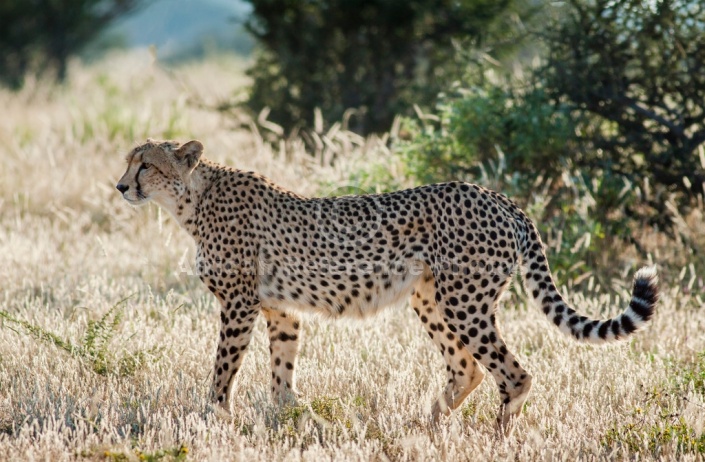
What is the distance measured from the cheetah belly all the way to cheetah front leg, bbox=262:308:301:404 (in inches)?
6.3

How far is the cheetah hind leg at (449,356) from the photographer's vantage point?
3.77m

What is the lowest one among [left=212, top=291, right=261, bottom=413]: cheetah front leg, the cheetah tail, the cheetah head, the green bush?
the green bush

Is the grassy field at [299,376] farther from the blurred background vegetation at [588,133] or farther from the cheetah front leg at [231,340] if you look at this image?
the blurred background vegetation at [588,133]

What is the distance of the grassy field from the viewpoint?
319 cm

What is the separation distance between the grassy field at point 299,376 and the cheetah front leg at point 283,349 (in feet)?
0.29

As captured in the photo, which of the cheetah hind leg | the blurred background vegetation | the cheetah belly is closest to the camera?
the cheetah belly

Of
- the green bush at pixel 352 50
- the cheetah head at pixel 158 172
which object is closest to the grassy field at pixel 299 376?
the cheetah head at pixel 158 172

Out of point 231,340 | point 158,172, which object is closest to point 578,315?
point 231,340

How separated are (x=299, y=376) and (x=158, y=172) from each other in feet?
3.69

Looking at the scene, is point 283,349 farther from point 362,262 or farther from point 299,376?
point 362,262

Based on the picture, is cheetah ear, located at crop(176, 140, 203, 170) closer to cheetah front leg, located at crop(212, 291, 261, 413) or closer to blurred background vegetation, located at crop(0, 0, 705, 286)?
cheetah front leg, located at crop(212, 291, 261, 413)

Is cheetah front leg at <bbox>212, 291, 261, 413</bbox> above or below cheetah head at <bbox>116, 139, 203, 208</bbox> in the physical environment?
below

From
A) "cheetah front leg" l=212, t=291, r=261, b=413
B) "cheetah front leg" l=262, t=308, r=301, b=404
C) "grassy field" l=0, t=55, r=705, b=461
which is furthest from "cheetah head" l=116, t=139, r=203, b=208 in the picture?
"cheetah front leg" l=262, t=308, r=301, b=404

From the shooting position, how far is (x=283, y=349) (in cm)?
396
